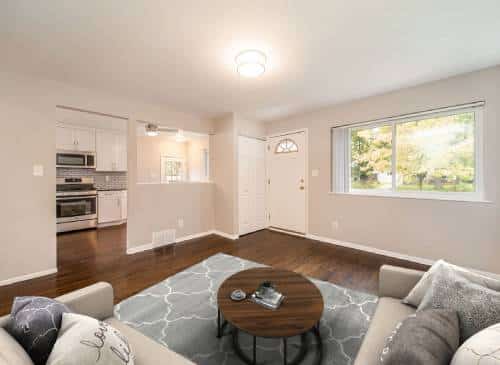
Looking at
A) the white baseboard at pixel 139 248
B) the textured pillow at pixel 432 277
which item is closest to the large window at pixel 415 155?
the textured pillow at pixel 432 277

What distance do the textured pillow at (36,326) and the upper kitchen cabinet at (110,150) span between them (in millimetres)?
5087

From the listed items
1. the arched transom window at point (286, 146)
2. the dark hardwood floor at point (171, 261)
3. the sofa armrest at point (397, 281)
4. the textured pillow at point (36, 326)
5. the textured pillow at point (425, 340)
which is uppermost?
the arched transom window at point (286, 146)

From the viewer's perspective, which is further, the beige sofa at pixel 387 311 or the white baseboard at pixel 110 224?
the white baseboard at pixel 110 224

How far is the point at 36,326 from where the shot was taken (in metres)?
0.78

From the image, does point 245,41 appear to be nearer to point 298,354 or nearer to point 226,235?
point 298,354

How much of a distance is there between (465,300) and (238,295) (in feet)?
→ 4.07

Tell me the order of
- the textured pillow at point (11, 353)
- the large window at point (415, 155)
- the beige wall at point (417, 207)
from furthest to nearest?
the large window at point (415, 155)
the beige wall at point (417, 207)
the textured pillow at point (11, 353)

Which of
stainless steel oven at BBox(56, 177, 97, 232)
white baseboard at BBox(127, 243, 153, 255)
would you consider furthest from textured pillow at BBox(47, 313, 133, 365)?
stainless steel oven at BBox(56, 177, 97, 232)

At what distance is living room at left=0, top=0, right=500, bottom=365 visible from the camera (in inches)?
48.1

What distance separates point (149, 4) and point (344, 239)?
155 inches

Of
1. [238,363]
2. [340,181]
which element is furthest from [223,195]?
[238,363]

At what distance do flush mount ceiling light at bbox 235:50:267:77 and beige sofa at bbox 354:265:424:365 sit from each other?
2.12m

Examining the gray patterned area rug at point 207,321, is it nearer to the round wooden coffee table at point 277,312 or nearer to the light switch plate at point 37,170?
the round wooden coffee table at point 277,312

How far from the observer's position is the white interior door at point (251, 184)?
436cm
